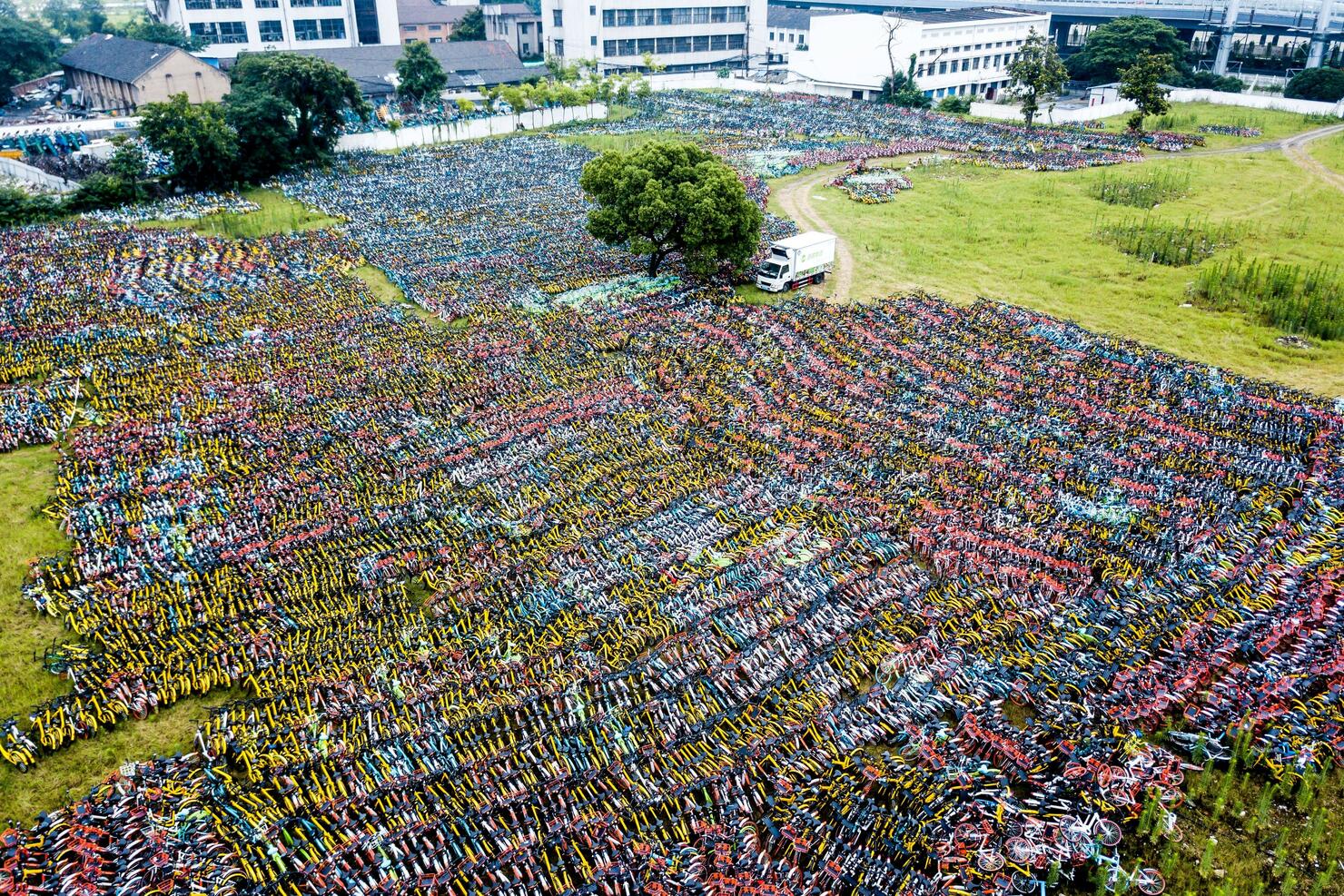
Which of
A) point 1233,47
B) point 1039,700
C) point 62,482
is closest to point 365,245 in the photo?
point 62,482

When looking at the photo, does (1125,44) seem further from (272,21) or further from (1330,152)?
(272,21)

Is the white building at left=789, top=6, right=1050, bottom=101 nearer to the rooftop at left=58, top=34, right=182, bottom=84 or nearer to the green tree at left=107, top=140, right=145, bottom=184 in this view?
the rooftop at left=58, top=34, right=182, bottom=84

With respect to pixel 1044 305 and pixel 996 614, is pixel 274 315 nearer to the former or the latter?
pixel 996 614

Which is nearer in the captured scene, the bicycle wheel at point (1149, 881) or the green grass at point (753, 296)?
the bicycle wheel at point (1149, 881)

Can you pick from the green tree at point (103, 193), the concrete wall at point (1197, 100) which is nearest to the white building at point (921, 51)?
the concrete wall at point (1197, 100)

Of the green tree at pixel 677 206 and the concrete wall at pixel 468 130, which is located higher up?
the concrete wall at pixel 468 130

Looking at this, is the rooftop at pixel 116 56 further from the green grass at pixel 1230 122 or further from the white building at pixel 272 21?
the green grass at pixel 1230 122

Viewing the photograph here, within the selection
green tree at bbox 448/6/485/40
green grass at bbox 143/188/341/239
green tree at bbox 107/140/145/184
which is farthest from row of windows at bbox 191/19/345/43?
green grass at bbox 143/188/341/239

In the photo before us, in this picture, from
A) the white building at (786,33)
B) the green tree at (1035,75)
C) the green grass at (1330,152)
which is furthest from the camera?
the white building at (786,33)
